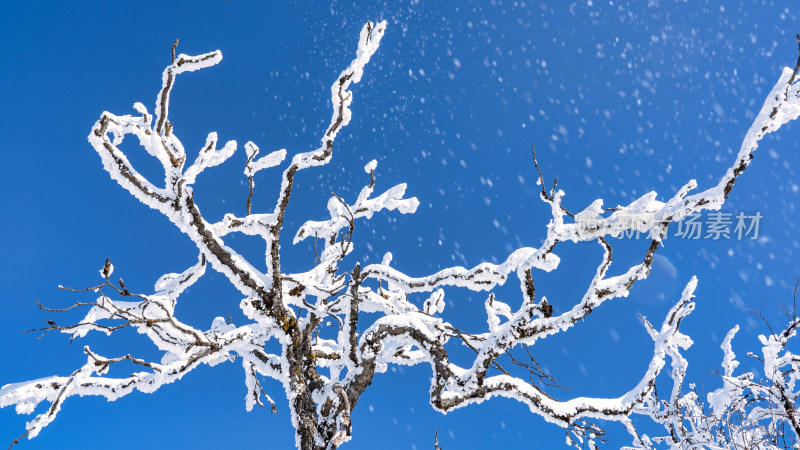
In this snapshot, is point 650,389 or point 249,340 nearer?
point 650,389

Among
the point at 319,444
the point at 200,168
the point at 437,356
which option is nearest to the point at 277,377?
the point at 319,444

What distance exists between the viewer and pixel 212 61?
385cm

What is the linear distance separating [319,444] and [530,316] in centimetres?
233

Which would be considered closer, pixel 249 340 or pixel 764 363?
pixel 249 340

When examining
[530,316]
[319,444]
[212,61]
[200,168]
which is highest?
[212,61]

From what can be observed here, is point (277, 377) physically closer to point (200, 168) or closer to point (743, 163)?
point (200, 168)

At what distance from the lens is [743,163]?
290 centimetres

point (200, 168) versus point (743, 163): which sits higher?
point (200, 168)

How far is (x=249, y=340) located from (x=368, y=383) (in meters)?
1.48

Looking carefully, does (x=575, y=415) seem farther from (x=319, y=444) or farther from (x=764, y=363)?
(x=764, y=363)

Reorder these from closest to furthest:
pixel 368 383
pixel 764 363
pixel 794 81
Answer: pixel 794 81, pixel 368 383, pixel 764 363

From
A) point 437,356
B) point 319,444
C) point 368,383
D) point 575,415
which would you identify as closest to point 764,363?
point 575,415

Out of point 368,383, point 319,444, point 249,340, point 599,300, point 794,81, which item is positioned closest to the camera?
point 794,81

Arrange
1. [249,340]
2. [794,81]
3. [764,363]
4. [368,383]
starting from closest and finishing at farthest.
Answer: [794,81]
[368,383]
[249,340]
[764,363]
